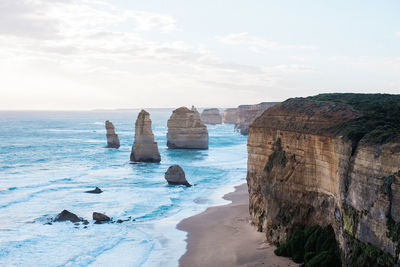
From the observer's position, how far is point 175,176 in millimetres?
43938

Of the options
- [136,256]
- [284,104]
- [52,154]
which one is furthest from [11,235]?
[52,154]

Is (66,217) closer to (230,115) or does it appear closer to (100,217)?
(100,217)

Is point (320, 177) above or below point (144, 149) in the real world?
above

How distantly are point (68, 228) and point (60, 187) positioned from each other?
1593 centimetres

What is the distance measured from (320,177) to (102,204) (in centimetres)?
2137

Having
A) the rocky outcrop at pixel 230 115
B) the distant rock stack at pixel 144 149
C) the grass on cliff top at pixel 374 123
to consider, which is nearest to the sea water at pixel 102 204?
the distant rock stack at pixel 144 149

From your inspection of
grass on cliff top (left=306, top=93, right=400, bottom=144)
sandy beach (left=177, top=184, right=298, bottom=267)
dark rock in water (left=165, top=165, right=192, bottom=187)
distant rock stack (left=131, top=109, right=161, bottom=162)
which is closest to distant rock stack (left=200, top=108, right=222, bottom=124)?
distant rock stack (left=131, top=109, right=161, bottom=162)

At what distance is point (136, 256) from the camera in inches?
906

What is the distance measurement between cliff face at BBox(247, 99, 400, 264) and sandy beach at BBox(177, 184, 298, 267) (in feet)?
3.57

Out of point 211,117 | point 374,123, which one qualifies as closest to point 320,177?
point 374,123

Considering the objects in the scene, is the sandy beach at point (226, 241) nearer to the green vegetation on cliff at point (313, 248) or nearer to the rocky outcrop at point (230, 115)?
the green vegetation on cliff at point (313, 248)

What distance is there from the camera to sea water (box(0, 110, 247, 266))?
23656 millimetres

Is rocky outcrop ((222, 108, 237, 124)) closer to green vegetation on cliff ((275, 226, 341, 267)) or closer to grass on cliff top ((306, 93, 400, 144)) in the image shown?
grass on cliff top ((306, 93, 400, 144))

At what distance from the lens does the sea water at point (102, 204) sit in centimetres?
2366
